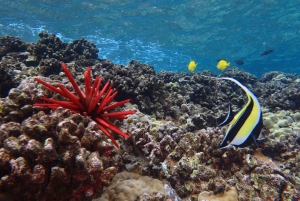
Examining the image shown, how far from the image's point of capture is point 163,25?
22.9 meters

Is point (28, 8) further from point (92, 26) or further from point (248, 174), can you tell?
point (248, 174)

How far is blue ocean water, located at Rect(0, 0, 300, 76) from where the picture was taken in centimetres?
1891

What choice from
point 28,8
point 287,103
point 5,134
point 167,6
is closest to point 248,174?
point 5,134

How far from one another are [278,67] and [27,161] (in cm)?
4966

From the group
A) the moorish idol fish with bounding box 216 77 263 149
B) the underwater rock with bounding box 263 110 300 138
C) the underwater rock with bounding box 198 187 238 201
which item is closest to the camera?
the moorish idol fish with bounding box 216 77 263 149

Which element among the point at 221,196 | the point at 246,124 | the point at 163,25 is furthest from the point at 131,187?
the point at 163,25

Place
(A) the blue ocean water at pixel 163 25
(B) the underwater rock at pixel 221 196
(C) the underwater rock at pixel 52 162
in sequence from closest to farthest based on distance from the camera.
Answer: (C) the underwater rock at pixel 52 162
(B) the underwater rock at pixel 221 196
(A) the blue ocean water at pixel 163 25

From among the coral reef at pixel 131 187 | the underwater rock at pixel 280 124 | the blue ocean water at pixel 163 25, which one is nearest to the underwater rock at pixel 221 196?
the coral reef at pixel 131 187

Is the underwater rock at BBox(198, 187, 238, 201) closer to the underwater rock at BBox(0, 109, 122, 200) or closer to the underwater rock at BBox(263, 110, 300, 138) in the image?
the underwater rock at BBox(0, 109, 122, 200)

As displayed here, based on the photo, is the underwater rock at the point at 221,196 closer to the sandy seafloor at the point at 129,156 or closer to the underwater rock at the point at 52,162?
the sandy seafloor at the point at 129,156

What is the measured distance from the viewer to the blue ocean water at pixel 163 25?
18.9 metres

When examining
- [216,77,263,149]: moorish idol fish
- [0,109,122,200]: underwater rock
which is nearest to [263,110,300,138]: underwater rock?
[216,77,263,149]: moorish idol fish

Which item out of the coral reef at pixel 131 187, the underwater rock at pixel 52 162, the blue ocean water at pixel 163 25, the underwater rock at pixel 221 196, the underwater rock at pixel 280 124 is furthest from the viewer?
Answer: the blue ocean water at pixel 163 25

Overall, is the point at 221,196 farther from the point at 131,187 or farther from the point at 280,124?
the point at 280,124
